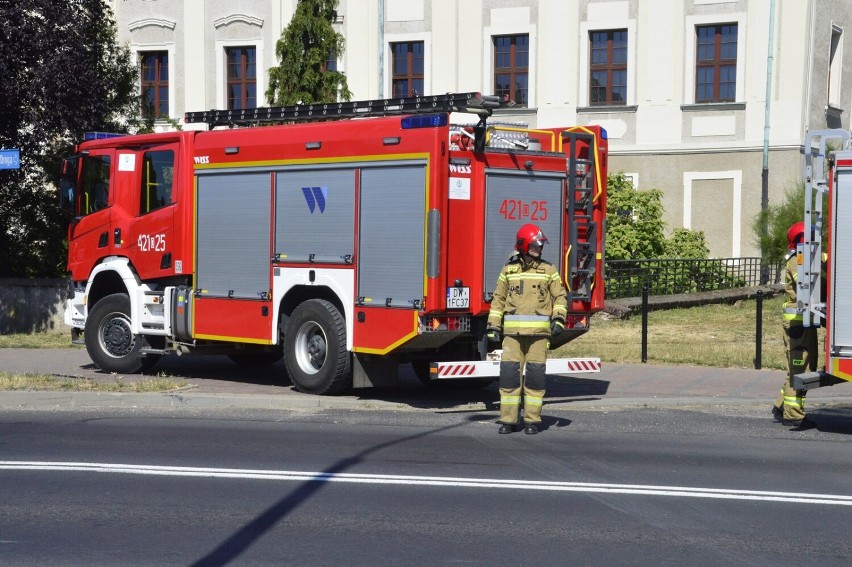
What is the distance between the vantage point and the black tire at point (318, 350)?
12742 millimetres

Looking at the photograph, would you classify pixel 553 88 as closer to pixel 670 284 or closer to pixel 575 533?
pixel 670 284

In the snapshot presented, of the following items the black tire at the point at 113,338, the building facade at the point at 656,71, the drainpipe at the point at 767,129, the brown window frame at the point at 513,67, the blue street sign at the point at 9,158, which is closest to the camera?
the black tire at the point at 113,338

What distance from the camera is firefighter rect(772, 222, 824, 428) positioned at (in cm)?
1133

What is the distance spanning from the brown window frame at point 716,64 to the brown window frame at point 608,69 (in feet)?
5.91

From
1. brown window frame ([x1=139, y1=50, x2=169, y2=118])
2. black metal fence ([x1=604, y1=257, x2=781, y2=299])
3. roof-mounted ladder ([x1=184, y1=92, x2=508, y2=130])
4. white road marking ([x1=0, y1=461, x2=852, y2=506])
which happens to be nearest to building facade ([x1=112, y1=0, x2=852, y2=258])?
black metal fence ([x1=604, y1=257, x2=781, y2=299])

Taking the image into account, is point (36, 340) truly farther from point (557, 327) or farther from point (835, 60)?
point (835, 60)

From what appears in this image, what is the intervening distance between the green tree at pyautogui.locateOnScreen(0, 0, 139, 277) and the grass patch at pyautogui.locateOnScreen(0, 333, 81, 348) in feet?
7.69

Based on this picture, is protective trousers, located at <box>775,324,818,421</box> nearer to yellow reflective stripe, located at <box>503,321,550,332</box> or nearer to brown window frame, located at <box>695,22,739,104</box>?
yellow reflective stripe, located at <box>503,321,550,332</box>

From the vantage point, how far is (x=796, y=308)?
1132 centimetres

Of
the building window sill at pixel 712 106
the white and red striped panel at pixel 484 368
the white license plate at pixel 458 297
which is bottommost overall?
the white and red striped panel at pixel 484 368

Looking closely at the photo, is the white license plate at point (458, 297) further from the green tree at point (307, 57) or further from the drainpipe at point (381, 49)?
the drainpipe at point (381, 49)

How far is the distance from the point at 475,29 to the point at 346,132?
21.1 metres

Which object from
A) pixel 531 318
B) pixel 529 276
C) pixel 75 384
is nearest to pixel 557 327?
pixel 531 318

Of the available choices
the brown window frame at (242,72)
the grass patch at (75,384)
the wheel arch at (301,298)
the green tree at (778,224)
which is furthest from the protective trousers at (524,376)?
the brown window frame at (242,72)
